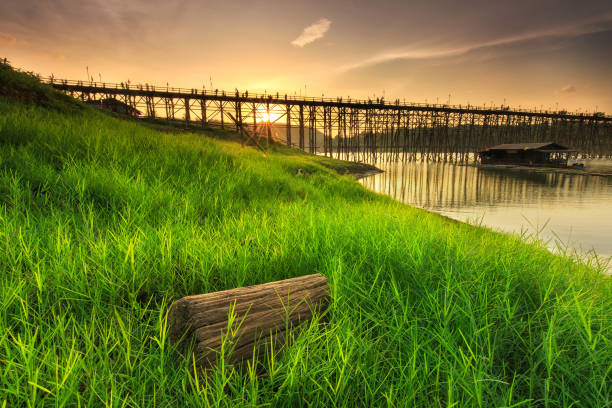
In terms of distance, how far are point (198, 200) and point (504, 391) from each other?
12.1ft

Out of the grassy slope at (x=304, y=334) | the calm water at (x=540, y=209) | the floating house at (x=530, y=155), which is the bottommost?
the calm water at (x=540, y=209)

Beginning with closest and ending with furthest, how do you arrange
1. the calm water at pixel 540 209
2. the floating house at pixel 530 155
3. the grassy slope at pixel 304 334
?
the grassy slope at pixel 304 334, the calm water at pixel 540 209, the floating house at pixel 530 155

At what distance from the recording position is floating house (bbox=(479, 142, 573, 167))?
32.0m

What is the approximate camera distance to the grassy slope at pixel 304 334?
44.0 inches

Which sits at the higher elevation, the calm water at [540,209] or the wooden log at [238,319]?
the wooden log at [238,319]

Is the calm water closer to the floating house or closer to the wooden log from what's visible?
the wooden log

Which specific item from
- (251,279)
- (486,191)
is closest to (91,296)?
(251,279)

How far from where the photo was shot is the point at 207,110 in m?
37.5

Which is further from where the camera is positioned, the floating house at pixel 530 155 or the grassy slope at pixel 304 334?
the floating house at pixel 530 155

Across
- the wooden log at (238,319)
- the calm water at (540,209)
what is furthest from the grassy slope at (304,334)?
the calm water at (540,209)

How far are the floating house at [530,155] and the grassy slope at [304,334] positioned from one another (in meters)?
39.5

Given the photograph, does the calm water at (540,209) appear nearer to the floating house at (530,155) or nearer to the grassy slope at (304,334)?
the grassy slope at (304,334)

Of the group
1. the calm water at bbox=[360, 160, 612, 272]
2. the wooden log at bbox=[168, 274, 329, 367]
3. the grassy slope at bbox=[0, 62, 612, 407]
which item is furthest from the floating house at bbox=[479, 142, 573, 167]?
the wooden log at bbox=[168, 274, 329, 367]

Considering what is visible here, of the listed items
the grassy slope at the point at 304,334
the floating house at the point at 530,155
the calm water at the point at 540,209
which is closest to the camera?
the grassy slope at the point at 304,334
